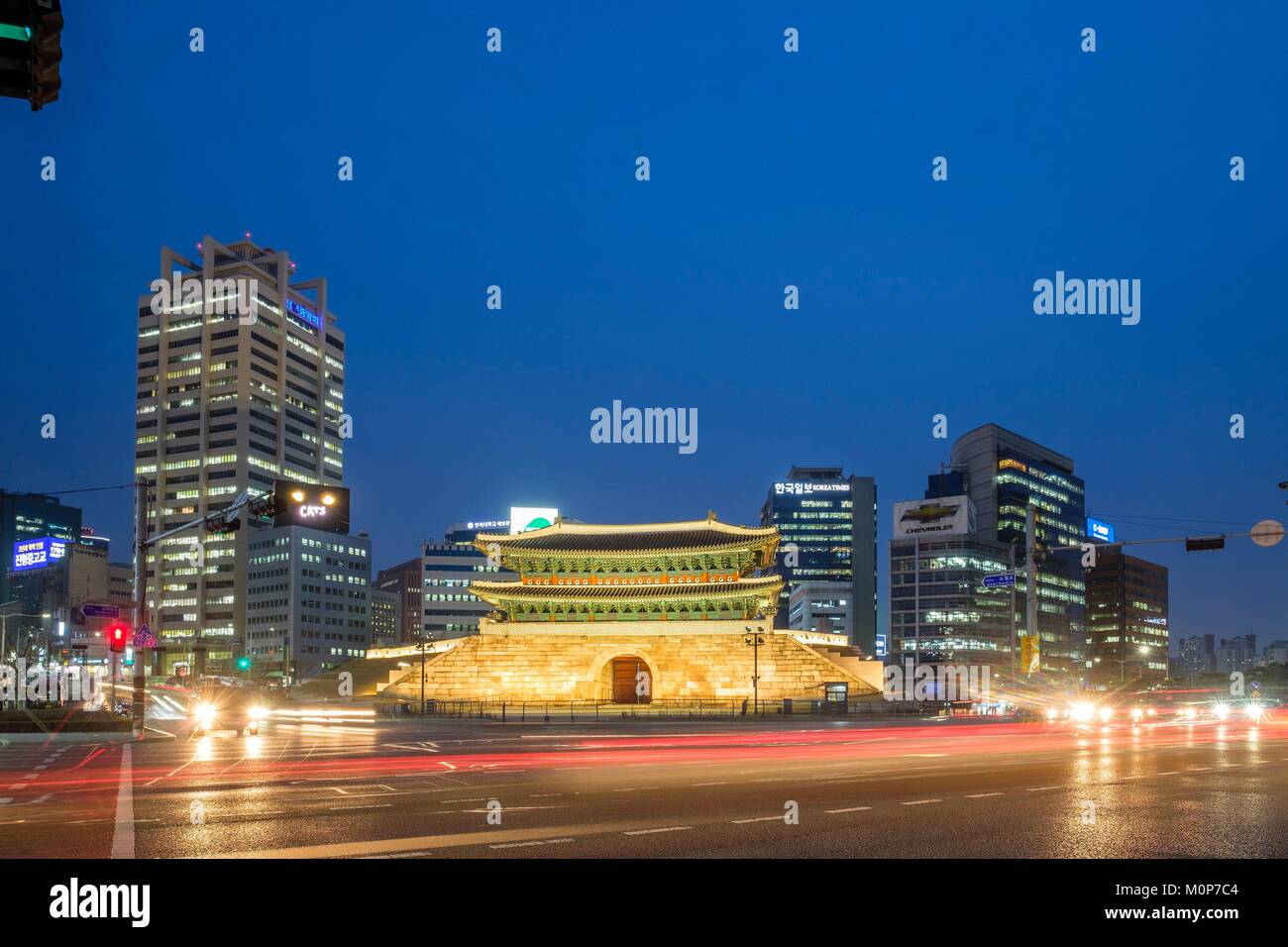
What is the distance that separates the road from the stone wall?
34414mm

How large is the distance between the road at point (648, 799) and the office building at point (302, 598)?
119m

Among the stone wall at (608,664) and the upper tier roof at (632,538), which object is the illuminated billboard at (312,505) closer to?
the stone wall at (608,664)

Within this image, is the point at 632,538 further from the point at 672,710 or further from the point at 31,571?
the point at 31,571

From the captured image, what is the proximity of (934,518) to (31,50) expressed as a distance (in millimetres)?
158202

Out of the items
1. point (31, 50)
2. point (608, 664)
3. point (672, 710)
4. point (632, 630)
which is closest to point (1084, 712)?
point (672, 710)

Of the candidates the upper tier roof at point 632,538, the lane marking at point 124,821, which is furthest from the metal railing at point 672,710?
the lane marking at point 124,821

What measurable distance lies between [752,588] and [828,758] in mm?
45085

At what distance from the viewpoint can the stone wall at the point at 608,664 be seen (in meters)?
66.9

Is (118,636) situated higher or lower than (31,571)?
lower

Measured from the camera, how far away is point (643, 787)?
734 inches

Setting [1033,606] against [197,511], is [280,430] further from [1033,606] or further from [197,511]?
[1033,606]

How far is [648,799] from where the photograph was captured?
16.7 meters

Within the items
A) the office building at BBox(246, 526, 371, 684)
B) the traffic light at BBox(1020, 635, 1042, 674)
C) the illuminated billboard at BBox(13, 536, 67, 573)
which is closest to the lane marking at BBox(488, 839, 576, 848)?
the illuminated billboard at BBox(13, 536, 67, 573)

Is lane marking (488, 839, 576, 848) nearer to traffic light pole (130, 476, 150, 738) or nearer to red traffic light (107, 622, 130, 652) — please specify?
traffic light pole (130, 476, 150, 738)
